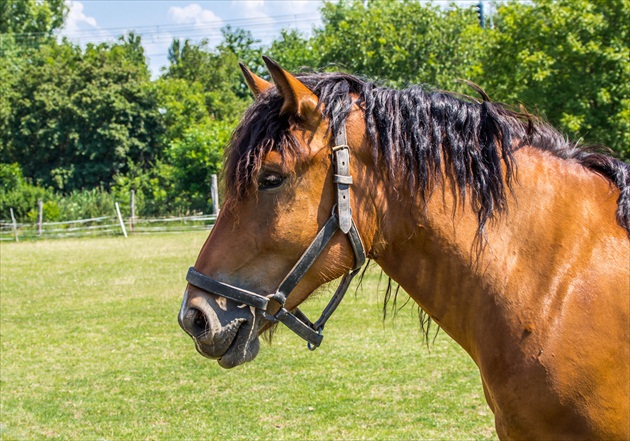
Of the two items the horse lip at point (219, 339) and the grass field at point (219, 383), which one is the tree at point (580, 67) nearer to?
the grass field at point (219, 383)

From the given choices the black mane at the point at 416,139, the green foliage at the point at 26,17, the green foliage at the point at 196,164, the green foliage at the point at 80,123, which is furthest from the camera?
the green foliage at the point at 26,17

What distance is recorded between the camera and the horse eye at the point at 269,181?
6.79 ft

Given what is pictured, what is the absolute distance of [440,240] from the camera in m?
2.16

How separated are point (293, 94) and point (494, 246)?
86 centimetres

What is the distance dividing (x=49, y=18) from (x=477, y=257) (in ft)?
194

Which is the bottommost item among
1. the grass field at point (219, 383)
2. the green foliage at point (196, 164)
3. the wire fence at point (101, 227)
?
the wire fence at point (101, 227)

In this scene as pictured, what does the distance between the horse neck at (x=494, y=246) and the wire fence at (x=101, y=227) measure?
2723 cm

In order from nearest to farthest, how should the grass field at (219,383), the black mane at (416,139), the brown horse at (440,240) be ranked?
the brown horse at (440,240) < the black mane at (416,139) < the grass field at (219,383)

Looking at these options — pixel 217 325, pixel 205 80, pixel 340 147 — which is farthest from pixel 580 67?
pixel 205 80

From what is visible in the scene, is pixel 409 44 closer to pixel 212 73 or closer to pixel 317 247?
pixel 212 73

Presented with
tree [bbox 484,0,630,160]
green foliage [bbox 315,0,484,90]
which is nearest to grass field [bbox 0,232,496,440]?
tree [bbox 484,0,630,160]

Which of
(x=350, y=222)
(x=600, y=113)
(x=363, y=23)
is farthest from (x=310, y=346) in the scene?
(x=363, y=23)

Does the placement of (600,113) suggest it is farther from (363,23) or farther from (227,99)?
(227,99)

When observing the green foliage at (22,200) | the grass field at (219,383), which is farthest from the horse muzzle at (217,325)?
the green foliage at (22,200)
